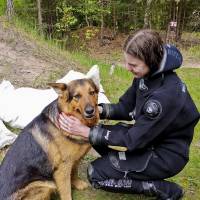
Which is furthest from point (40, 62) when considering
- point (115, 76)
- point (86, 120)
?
point (86, 120)

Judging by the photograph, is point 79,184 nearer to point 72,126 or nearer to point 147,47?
point 72,126

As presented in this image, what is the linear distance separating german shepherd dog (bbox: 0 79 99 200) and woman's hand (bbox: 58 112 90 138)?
0.16 ft

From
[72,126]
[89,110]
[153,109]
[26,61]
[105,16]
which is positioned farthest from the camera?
[105,16]

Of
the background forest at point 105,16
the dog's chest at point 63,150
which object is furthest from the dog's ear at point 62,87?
the background forest at point 105,16

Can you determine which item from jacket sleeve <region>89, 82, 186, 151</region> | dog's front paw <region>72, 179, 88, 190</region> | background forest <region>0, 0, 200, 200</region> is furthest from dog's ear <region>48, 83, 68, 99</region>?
background forest <region>0, 0, 200, 200</region>

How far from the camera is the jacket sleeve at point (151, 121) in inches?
144

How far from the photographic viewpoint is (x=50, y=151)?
13.6 ft

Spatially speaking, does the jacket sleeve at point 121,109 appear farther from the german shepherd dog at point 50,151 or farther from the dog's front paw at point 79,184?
the dog's front paw at point 79,184

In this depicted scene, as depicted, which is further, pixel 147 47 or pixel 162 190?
pixel 162 190

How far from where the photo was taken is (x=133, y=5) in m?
18.4

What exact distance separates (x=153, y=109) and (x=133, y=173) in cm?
78

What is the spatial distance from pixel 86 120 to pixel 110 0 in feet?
49.9

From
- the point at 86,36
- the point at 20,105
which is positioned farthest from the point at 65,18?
the point at 20,105

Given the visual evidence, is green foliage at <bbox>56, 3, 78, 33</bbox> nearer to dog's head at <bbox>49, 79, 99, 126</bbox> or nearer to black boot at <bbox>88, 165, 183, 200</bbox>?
dog's head at <bbox>49, 79, 99, 126</bbox>
